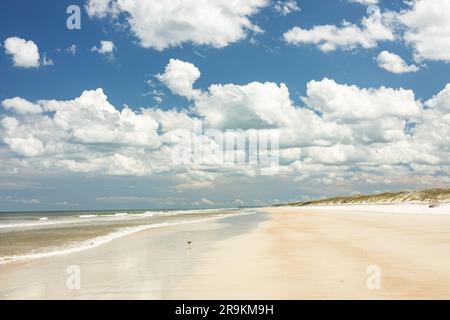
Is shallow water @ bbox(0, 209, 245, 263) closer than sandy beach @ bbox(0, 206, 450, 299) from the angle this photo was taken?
No

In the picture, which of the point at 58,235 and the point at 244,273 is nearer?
the point at 244,273

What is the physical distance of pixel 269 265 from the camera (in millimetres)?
14688

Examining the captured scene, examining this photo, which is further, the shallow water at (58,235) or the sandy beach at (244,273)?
the shallow water at (58,235)

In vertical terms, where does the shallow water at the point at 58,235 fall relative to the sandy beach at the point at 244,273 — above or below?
below

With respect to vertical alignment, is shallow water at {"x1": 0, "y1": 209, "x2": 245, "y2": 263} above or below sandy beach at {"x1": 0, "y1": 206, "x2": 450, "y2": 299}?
below

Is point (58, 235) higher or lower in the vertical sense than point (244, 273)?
lower
